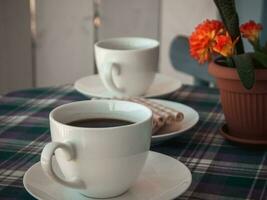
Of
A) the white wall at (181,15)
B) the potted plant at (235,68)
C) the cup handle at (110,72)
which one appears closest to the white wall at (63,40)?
the white wall at (181,15)

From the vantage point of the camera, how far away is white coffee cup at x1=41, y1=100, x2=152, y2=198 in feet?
2.11

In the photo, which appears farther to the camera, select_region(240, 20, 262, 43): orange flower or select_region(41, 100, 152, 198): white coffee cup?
select_region(240, 20, 262, 43): orange flower

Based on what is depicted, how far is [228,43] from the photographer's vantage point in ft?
2.84

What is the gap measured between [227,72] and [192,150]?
13cm

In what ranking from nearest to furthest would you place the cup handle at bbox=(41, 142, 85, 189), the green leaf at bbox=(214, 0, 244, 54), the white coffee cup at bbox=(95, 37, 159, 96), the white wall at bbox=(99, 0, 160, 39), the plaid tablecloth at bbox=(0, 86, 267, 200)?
the cup handle at bbox=(41, 142, 85, 189) → the plaid tablecloth at bbox=(0, 86, 267, 200) → the green leaf at bbox=(214, 0, 244, 54) → the white coffee cup at bbox=(95, 37, 159, 96) → the white wall at bbox=(99, 0, 160, 39)

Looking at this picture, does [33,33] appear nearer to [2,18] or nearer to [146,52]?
[2,18]

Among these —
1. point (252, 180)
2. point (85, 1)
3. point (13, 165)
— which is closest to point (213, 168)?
point (252, 180)

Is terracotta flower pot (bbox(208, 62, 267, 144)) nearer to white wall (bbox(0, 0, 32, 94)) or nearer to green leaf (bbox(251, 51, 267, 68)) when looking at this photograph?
green leaf (bbox(251, 51, 267, 68))

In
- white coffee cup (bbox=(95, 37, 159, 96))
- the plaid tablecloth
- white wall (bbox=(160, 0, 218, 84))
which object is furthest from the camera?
white wall (bbox=(160, 0, 218, 84))

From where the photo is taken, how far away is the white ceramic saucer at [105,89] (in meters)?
1.15

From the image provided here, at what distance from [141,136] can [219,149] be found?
0.84 feet

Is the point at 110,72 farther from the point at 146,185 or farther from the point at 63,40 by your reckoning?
the point at 63,40

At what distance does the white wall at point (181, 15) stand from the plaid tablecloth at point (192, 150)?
1243mm

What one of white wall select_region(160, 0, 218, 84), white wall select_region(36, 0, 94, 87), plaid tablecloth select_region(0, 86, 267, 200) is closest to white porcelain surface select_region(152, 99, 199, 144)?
plaid tablecloth select_region(0, 86, 267, 200)
